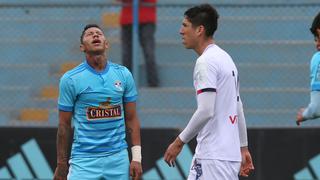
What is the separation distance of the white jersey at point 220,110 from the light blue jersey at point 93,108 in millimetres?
824

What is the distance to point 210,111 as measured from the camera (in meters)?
6.75

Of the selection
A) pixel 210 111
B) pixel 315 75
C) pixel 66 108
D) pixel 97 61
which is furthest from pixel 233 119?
pixel 66 108

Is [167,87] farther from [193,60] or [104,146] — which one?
[104,146]

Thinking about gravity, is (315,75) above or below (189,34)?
below

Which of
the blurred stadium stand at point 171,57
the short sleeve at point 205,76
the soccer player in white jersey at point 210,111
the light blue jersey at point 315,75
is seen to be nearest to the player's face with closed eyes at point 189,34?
the soccer player in white jersey at point 210,111

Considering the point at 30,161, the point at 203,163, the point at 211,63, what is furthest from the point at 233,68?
the point at 30,161

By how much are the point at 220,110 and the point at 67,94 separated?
1310 millimetres

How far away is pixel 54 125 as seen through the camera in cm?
1152

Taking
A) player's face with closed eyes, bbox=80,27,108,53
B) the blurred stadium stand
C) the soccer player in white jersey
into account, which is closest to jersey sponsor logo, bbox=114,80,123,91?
player's face with closed eyes, bbox=80,27,108,53

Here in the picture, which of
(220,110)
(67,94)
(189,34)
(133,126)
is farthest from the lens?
(133,126)

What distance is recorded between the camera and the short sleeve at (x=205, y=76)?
22.2 ft

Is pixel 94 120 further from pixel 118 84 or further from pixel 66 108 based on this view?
pixel 118 84

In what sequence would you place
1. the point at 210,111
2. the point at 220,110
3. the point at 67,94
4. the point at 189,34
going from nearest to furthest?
the point at 210,111
the point at 220,110
the point at 189,34
the point at 67,94

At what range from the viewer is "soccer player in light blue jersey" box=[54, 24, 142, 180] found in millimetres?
7402
